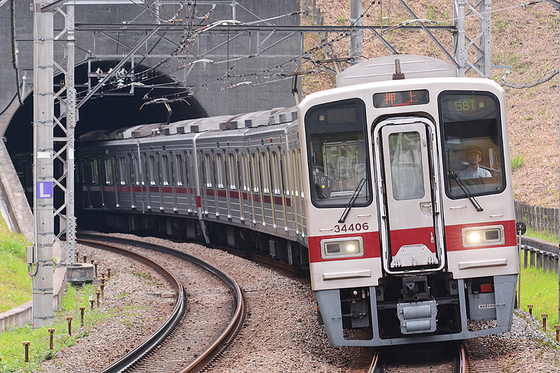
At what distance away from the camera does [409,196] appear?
838cm

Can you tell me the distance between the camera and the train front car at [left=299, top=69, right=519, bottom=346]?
326 inches

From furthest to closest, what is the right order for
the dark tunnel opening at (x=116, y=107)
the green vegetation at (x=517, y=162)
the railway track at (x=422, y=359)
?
the green vegetation at (x=517, y=162) < the dark tunnel opening at (x=116, y=107) < the railway track at (x=422, y=359)

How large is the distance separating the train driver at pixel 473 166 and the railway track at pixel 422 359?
69.1 inches

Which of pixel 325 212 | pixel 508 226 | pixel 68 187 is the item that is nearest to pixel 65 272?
pixel 68 187

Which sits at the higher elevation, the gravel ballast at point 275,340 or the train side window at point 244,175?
the train side window at point 244,175

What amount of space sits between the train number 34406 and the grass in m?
3.82

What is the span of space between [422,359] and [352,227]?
1590 millimetres

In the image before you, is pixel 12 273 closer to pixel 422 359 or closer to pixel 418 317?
pixel 422 359

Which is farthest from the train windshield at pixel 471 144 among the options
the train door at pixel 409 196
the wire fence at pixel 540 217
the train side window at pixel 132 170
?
the train side window at pixel 132 170

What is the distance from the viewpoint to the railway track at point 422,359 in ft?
26.6

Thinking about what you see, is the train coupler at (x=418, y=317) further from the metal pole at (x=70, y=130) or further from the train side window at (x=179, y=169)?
the train side window at (x=179, y=169)

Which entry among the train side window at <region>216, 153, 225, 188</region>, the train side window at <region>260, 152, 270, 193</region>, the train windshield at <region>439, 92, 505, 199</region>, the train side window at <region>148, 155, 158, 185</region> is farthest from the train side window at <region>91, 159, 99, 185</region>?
the train windshield at <region>439, 92, 505, 199</region>

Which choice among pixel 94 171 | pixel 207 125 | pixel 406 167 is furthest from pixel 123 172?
pixel 406 167

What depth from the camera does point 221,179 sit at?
21.1 meters
